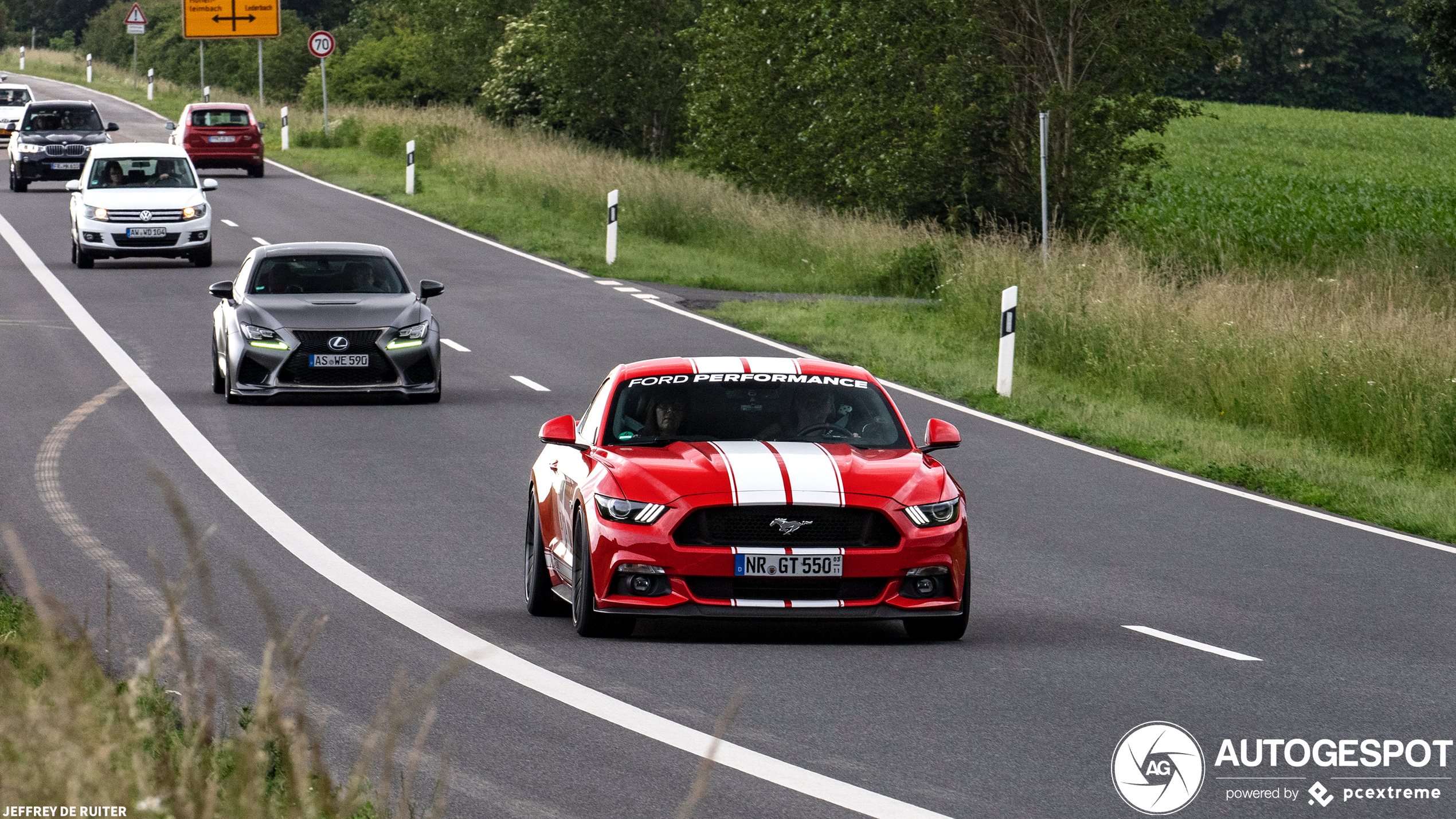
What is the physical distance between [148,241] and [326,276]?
1236 centimetres

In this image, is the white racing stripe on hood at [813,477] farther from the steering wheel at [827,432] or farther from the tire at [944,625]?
the tire at [944,625]

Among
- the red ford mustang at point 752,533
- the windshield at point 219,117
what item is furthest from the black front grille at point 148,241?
the red ford mustang at point 752,533

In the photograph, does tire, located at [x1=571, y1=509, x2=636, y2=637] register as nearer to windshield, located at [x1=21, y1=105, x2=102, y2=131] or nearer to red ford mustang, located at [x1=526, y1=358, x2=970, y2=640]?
red ford mustang, located at [x1=526, y1=358, x2=970, y2=640]

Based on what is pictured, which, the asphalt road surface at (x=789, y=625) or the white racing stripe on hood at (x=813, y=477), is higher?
the white racing stripe on hood at (x=813, y=477)

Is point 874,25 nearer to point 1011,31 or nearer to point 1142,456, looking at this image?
point 1011,31

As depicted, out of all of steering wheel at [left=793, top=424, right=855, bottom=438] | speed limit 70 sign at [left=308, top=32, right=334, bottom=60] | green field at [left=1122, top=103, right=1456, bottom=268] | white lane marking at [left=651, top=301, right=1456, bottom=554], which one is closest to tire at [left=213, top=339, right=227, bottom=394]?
white lane marking at [left=651, top=301, right=1456, bottom=554]

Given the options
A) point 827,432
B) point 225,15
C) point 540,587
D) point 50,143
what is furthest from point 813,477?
point 225,15

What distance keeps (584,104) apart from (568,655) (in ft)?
156

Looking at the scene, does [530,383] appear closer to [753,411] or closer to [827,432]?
[753,411]

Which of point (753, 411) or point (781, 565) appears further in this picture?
point (753, 411)

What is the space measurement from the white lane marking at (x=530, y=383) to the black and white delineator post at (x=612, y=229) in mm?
11679

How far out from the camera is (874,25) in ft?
123

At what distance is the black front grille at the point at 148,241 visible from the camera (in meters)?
31.5

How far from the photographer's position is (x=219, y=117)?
50969 mm
